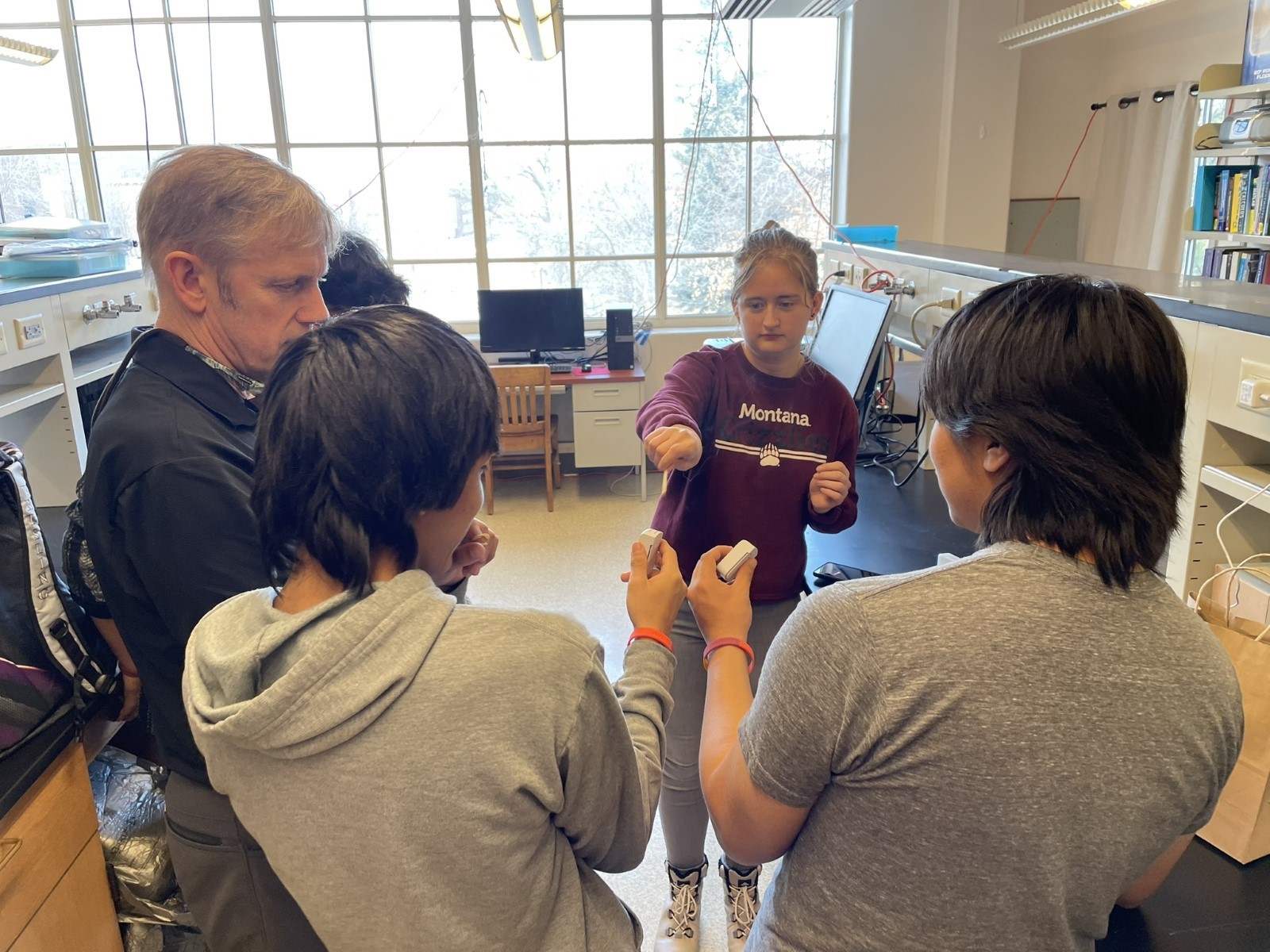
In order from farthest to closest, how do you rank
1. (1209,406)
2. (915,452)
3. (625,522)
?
(625,522)
(915,452)
(1209,406)

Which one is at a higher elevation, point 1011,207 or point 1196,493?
point 1011,207

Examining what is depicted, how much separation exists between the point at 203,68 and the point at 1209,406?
5.22 m

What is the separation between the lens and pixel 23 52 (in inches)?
124

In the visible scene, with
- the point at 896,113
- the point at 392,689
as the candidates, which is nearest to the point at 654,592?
the point at 392,689

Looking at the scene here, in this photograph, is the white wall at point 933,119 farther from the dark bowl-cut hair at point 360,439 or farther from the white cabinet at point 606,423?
the dark bowl-cut hair at point 360,439

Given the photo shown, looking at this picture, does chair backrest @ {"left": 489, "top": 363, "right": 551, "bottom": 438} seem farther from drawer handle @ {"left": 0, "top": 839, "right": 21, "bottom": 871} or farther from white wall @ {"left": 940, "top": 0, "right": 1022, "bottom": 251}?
drawer handle @ {"left": 0, "top": 839, "right": 21, "bottom": 871}

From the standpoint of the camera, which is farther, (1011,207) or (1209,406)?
(1011,207)

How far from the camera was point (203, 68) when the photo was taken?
4.60m

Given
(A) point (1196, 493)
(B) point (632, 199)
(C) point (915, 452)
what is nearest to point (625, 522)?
(C) point (915, 452)

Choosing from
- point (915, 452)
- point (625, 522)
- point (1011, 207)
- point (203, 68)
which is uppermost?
point (203, 68)

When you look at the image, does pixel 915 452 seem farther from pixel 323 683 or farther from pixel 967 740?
pixel 323 683

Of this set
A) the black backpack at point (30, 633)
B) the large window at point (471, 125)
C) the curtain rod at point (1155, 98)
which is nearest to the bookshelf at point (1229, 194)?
the curtain rod at point (1155, 98)

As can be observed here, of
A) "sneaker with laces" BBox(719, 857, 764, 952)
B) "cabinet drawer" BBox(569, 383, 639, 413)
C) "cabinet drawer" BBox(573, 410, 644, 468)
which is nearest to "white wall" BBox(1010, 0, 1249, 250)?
"cabinet drawer" BBox(569, 383, 639, 413)

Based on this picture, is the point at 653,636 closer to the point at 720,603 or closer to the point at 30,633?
the point at 720,603
